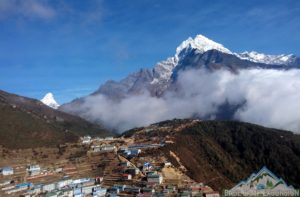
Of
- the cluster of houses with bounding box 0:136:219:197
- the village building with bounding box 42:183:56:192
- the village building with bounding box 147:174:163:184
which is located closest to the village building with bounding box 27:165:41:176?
the cluster of houses with bounding box 0:136:219:197

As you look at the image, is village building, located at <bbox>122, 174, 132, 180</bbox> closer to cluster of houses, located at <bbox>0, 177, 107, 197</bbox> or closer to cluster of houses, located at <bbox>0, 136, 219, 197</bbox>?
cluster of houses, located at <bbox>0, 136, 219, 197</bbox>

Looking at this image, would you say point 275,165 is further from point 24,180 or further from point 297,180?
point 24,180

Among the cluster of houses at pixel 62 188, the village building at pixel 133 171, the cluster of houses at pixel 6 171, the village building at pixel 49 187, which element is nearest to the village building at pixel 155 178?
the village building at pixel 133 171

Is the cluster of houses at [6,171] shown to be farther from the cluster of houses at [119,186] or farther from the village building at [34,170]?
the village building at [34,170]

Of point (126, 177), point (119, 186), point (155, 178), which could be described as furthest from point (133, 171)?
point (119, 186)

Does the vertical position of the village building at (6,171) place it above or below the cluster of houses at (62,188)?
above

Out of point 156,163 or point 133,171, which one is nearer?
point 133,171

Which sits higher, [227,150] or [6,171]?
[227,150]

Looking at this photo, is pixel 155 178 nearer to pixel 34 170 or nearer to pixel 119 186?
pixel 119 186

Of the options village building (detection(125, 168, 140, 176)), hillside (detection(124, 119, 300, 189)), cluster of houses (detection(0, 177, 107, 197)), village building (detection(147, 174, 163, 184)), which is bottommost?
cluster of houses (detection(0, 177, 107, 197))

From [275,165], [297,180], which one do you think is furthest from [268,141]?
[297,180]
